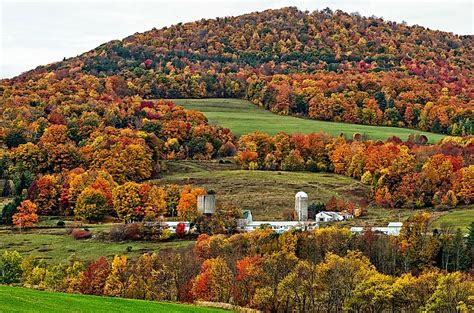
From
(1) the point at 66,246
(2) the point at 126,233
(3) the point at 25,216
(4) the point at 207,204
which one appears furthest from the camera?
(3) the point at 25,216

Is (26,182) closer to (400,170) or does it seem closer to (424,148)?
(400,170)

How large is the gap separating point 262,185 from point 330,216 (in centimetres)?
2230

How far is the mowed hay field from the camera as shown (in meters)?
121

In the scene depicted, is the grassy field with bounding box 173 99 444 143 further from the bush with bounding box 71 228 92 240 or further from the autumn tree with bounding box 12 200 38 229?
the bush with bounding box 71 228 92 240

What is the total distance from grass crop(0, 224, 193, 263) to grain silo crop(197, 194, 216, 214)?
42.5ft

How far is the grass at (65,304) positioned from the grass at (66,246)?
156 feet

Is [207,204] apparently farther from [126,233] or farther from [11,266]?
[11,266]

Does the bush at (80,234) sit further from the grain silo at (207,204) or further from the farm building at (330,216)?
the farm building at (330,216)

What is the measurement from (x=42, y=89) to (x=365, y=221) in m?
104

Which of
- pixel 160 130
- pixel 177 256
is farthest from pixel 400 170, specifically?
pixel 177 256

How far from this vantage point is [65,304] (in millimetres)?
37281

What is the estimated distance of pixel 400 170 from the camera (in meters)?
132

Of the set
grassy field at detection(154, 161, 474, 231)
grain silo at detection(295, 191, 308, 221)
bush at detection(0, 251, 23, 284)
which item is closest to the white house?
grain silo at detection(295, 191, 308, 221)

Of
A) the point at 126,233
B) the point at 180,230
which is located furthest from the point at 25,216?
the point at 180,230
